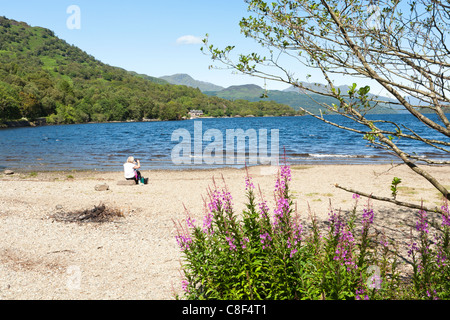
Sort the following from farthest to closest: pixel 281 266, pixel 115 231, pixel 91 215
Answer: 1. pixel 91 215
2. pixel 115 231
3. pixel 281 266

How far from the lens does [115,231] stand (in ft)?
31.4

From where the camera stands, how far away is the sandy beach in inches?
248

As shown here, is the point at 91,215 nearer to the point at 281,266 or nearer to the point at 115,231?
the point at 115,231

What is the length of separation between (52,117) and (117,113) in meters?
40.4

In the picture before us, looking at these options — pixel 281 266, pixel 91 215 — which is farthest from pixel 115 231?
pixel 281 266

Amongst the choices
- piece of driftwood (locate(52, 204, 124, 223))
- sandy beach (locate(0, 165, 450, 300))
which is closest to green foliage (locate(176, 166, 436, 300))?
sandy beach (locate(0, 165, 450, 300))

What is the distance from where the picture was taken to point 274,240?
4.14m

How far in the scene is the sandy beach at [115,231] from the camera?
6.30m

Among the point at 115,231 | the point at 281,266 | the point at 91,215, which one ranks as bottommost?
the point at 115,231

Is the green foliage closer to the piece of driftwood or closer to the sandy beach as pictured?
the sandy beach

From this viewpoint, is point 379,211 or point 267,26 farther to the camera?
point 379,211
